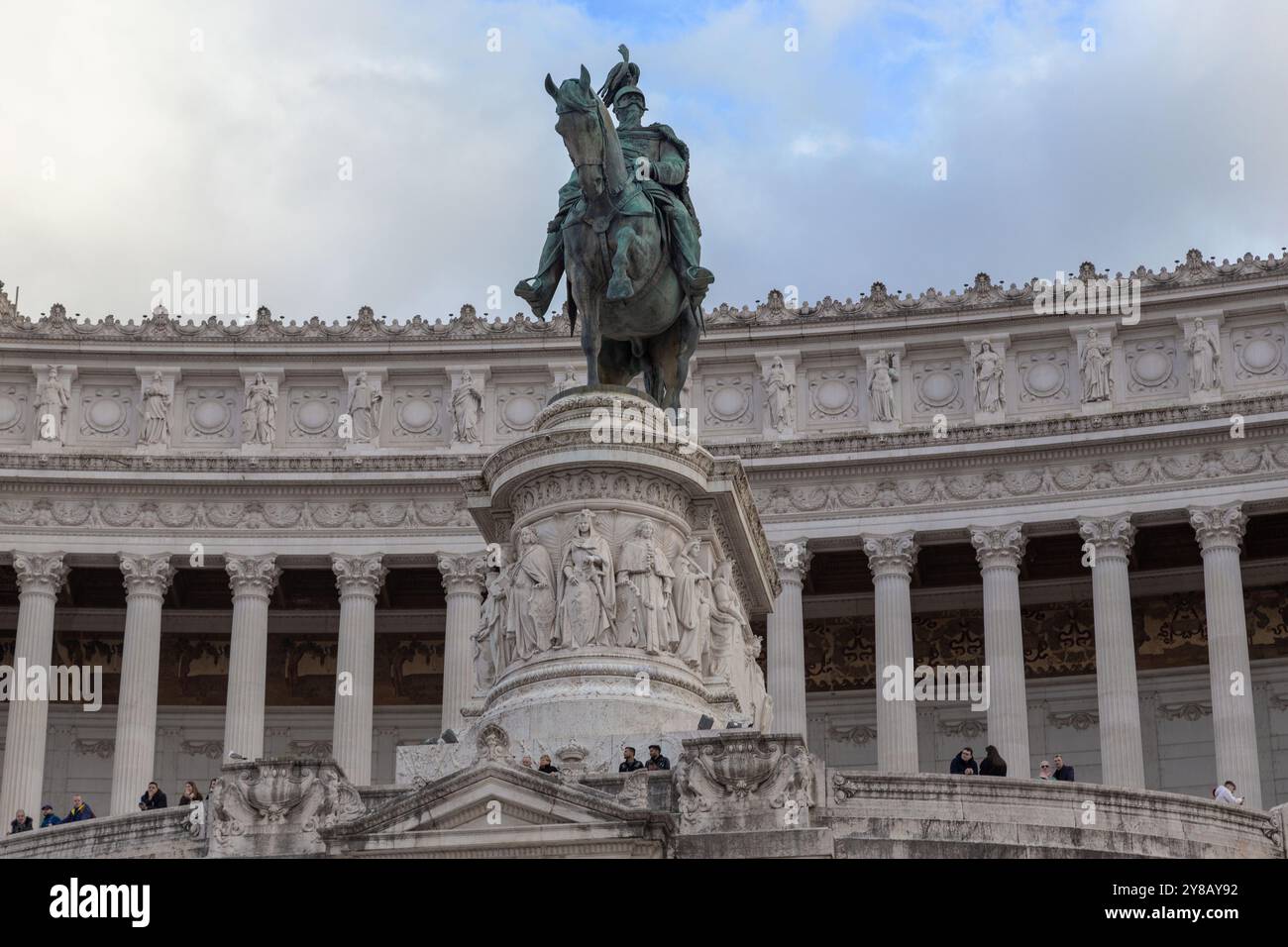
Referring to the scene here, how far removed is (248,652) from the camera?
2427 inches

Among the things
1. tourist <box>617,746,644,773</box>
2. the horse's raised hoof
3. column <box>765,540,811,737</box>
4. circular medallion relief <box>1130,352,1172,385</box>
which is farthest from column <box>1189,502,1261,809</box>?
tourist <box>617,746,644,773</box>

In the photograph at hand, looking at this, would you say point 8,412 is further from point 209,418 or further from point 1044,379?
point 1044,379

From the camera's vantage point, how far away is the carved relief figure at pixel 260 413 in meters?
65.0

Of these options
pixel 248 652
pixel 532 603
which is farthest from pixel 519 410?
pixel 532 603

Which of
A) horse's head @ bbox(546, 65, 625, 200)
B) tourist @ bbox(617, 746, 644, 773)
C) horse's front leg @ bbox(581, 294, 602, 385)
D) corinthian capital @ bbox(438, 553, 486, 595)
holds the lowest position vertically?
tourist @ bbox(617, 746, 644, 773)

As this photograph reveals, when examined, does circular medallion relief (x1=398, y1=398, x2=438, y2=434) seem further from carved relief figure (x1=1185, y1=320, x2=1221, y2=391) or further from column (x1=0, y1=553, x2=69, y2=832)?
carved relief figure (x1=1185, y1=320, x2=1221, y2=391)

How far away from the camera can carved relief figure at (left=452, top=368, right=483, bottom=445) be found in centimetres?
6475

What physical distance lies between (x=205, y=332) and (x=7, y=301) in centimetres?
1098

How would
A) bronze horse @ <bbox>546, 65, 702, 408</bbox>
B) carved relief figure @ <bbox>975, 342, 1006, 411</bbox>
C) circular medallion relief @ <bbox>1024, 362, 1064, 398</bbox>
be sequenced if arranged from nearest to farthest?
bronze horse @ <bbox>546, 65, 702, 408</bbox>
carved relief figure @ <bbox>975, 342, 1006, 411</bbox>
circular medallion relief @ <bbox>1024, 362, 1064, 398</bbox>

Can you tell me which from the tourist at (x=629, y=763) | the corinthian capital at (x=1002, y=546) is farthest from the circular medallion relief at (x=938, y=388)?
the tourist at (x=629, y=763)

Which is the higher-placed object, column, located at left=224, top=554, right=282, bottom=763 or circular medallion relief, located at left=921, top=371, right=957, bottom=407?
circular medallion relief, located at left=921, top=371, right=957, bottom=407

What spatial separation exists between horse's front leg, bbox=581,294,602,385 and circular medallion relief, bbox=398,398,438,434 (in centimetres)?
3267

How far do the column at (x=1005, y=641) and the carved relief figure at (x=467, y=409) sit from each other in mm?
14616
